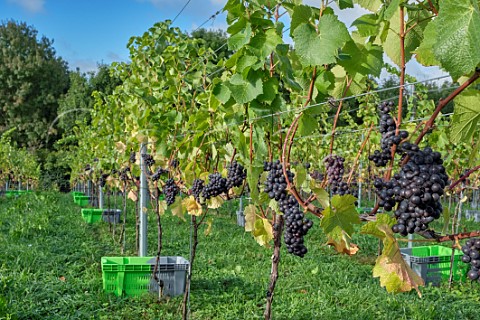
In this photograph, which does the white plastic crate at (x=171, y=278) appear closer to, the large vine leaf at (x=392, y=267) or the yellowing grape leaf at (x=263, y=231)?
the yellowing grape leaf at (x=263, y=231)

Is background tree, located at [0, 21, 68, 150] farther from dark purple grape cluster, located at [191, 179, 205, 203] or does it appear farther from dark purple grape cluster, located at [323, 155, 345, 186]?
dark purple grape cluster, located at [323, 155, 345, 186]

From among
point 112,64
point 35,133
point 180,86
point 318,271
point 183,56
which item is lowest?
point 318,271

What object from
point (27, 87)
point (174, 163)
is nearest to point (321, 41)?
point (174, 163)

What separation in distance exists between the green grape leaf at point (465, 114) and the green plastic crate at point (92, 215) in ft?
27.4

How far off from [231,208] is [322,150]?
3896 millimetres

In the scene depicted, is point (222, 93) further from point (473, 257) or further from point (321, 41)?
point (473, 257)

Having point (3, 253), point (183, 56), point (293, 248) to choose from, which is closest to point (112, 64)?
point (183, 56)

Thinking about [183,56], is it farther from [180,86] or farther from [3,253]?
[3,253]

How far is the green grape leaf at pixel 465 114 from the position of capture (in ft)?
4.75

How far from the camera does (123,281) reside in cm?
438

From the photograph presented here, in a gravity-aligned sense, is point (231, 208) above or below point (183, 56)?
below

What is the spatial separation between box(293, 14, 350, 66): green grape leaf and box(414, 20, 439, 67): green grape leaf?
23cm

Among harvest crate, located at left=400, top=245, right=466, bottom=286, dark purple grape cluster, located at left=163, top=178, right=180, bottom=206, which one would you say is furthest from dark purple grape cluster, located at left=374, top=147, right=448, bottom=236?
harvest crate, located at left=400, top=245, right=466, bottom=286

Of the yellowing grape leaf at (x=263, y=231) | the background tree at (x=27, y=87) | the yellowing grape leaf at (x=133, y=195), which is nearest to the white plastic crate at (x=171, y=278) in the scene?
the yellowing grape leaf at (x=133, y=195)
